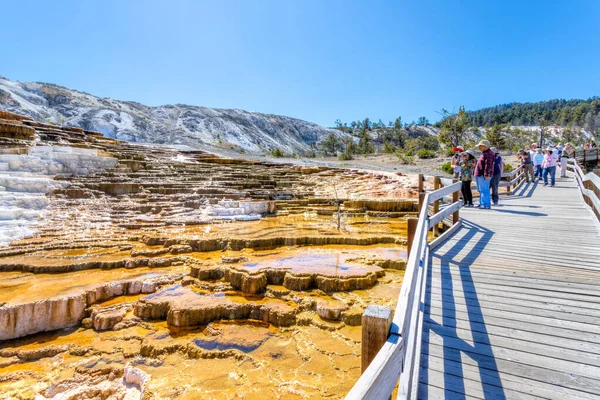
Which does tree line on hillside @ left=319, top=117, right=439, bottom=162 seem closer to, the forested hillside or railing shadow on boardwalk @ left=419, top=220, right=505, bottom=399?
the forested hillside

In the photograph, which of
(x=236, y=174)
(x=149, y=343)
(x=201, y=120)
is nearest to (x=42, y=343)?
(x=149, y=343)

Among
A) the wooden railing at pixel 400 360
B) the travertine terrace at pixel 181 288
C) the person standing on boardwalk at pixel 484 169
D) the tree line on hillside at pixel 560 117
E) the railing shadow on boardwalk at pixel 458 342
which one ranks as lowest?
the travertine terrace at pixel 181 288

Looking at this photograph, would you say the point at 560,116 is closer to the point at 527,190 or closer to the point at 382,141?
the point at 382,141

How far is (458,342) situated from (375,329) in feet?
4.01

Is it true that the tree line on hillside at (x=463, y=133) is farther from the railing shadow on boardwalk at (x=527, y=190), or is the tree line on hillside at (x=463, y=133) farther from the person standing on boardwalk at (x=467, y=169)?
the person standing on boardwalk at (x=467, y=169)

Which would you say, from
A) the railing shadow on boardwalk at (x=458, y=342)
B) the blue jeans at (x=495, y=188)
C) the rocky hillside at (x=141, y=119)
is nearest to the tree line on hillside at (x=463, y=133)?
the rocky hillside at (x=141, y=119)

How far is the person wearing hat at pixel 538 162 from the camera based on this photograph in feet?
40.9

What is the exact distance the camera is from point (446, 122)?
31.0 metres

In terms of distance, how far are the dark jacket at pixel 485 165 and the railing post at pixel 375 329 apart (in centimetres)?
604

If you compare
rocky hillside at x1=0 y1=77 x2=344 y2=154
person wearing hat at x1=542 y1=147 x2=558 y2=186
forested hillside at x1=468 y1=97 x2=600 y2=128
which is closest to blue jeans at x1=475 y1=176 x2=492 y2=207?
person wearing hat at x1=542 y1=147 x2=558 y2=186

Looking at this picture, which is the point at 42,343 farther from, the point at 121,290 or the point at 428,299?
the point at 428,299

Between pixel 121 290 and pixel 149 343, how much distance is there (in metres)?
1.91

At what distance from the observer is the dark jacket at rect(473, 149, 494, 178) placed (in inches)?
251

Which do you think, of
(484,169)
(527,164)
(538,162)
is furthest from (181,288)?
(538,162)
